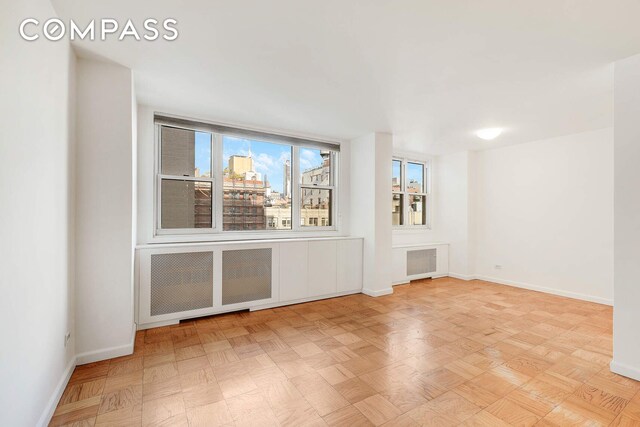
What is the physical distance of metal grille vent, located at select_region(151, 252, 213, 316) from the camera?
3.25 metres

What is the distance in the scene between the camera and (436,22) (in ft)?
6.42

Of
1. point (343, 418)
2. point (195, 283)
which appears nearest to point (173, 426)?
point (343, 418)

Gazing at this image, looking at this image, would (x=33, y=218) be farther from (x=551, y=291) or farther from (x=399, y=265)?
(x=551, y=291)

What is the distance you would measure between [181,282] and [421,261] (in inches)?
174

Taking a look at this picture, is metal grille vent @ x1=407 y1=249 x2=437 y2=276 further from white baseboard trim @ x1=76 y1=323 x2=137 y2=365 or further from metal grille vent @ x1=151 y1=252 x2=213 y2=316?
white baseboard trim @ x1=76 y1=323 x2=137 y2=365

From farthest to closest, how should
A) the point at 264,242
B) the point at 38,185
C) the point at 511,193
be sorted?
the point at 511,193
the point at 264,242
the point at 38,185

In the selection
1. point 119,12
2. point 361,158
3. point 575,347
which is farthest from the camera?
point 361,158

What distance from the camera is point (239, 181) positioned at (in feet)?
14.0

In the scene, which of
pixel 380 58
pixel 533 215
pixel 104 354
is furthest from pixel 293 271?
pixel 533 215

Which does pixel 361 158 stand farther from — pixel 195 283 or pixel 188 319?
pixel 188 319

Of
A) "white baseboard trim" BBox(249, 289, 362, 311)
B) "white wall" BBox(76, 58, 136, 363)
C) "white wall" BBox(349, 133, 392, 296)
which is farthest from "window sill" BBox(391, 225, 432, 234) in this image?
"white wall" BBox(76, 58, 136, 363)

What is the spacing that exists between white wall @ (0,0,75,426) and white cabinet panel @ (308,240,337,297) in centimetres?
277

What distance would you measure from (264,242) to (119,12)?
2.71m

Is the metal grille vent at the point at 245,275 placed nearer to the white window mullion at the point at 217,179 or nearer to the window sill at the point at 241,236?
the window sill at the point at 241,236
